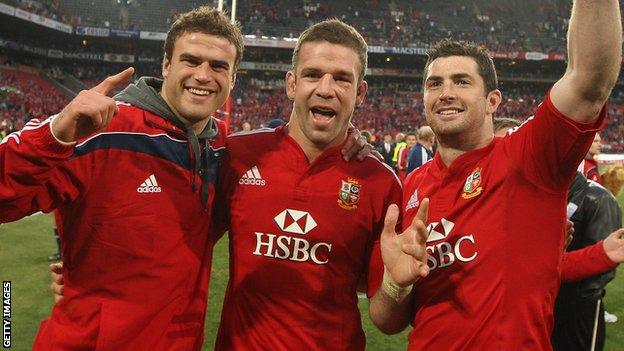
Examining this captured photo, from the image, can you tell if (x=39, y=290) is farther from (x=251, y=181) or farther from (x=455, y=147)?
(x=455, y=147)

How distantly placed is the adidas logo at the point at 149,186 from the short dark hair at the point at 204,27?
614 millimetres

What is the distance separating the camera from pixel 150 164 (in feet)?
6.95

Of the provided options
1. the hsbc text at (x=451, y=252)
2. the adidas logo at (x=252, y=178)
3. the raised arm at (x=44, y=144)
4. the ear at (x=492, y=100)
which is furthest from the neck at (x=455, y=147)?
the raised arm at (x=44, y=144)

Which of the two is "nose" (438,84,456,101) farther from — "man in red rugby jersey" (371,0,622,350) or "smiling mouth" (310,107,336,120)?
"smiling mouth" (310,107,336,120)

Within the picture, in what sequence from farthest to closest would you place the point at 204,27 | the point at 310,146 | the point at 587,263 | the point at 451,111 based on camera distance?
the point at 587,263 → the point at 310,146 → the point at 204,27 → the point at 451,111

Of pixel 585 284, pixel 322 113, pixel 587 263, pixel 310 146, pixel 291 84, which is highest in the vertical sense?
pixel 291 84

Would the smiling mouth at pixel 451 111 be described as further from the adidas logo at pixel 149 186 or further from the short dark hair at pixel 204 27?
the adidas logo at pixel 149 186

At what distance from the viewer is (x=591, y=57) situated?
5.30 feet

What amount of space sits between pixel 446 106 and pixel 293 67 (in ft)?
2.44

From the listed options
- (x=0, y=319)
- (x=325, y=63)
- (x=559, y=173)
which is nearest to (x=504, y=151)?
(x=559, y=173)

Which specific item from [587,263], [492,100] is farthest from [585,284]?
[492,100]

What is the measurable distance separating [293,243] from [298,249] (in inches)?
1.4

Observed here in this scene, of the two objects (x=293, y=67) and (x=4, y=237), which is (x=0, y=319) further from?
(x=293, y=67)

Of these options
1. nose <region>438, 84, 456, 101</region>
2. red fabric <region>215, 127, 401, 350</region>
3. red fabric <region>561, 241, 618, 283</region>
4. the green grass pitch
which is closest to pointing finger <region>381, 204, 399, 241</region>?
red fabric <region>215, 127, 401, 350</region>
